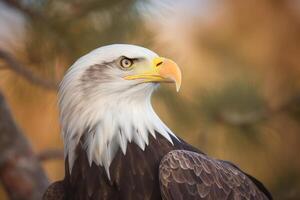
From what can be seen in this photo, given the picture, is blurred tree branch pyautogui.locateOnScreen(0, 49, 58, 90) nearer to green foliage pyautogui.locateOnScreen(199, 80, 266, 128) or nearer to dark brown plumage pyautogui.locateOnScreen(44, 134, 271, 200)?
dark brown plumage pyautogui.locateOnScreen(44, 134, 271, 200)

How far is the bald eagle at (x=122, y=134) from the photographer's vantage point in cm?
423

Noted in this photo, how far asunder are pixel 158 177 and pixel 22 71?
3.13ft

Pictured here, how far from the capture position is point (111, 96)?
4281 mm

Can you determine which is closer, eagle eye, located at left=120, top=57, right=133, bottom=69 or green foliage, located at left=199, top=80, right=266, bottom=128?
eagle eye, located at left=120, top=57, right=133, bottom=69

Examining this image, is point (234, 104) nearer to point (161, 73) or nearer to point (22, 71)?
point (161, 73)

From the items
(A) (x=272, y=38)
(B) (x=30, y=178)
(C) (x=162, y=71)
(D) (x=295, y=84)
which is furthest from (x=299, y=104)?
(A) (x=272, y=38)

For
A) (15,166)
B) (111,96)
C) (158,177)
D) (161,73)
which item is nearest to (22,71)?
(15,166)

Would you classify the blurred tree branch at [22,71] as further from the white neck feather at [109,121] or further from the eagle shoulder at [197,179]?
the eagle shoulder at [197,179]

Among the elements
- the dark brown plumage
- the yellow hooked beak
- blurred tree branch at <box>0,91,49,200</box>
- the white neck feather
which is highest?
the yellow hooked beak

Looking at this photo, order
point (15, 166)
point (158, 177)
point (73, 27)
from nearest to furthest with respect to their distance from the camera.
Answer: point (158, 177) → point (73, 27) → point (15, 166)

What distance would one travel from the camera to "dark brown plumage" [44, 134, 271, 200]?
13.7 ft

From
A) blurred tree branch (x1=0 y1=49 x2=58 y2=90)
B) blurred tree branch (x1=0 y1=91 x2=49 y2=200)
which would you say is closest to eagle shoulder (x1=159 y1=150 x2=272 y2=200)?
blurred tree branch (x1=0 y1=49 x2=58 y2=90)

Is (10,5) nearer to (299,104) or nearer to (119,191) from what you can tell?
(119,191)

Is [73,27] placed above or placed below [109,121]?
above
